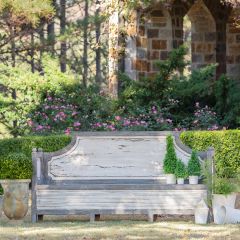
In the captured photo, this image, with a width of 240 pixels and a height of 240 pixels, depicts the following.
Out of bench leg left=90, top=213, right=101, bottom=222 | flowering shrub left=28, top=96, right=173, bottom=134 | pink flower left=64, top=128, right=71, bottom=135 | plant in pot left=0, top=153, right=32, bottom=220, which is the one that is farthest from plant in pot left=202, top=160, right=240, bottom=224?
flowering shrub left=28, top=96, right=173, bottom=134

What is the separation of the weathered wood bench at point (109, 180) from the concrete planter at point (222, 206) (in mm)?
331

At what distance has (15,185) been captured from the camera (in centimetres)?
1010

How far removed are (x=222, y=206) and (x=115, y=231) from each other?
4.64 ft

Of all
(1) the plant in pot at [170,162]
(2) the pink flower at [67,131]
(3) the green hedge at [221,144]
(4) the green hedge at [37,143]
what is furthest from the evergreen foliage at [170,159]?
(2) the pink flower at [67,131]

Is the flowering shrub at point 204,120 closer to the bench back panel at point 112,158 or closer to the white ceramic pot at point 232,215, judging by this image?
the bench back panel at point 112,158

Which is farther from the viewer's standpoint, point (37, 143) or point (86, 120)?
point (86, 120)

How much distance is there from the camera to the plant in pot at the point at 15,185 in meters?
10.1

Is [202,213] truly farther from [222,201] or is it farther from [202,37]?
[202,37]

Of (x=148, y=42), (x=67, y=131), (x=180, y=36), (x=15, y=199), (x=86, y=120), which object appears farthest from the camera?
(x=180, y=36)

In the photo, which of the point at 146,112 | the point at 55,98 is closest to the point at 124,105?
the point at 146,112

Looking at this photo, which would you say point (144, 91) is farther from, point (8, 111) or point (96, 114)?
point (8, 111)

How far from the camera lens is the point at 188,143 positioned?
12.9m

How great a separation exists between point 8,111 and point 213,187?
8449mm

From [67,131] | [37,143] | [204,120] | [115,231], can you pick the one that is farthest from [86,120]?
[115,231]
